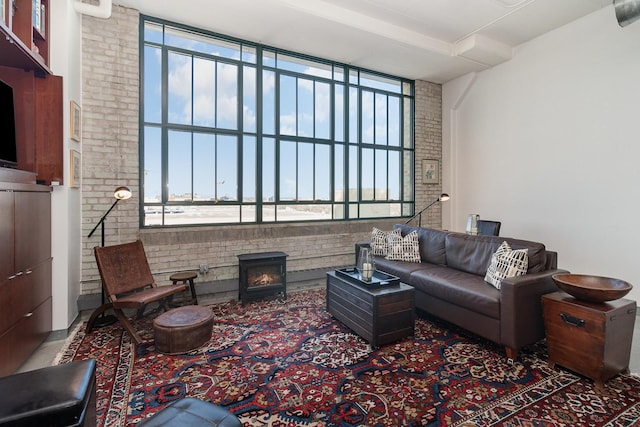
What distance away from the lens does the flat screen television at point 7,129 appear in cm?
254

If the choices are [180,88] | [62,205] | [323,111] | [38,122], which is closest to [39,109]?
[38,122]

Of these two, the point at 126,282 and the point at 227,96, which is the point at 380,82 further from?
the point at 126,282

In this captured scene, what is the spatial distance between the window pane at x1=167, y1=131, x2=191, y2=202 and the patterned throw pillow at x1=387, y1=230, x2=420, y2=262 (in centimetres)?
296

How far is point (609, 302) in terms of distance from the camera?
8.16 feet

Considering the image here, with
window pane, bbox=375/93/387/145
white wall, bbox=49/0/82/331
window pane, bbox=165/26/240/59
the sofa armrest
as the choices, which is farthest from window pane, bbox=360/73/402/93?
the sofa armrest

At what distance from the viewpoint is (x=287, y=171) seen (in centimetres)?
534

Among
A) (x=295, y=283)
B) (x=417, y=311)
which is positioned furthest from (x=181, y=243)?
(x=417, y=311)

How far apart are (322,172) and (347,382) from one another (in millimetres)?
3841

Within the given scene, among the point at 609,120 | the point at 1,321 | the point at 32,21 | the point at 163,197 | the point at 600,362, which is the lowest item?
the point at 600,362

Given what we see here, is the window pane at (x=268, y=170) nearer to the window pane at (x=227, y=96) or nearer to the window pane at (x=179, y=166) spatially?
the window pane at (x=227, y=96)

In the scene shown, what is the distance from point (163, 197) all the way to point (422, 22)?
177 inches

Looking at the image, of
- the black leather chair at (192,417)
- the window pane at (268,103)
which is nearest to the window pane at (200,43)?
the window pane at (268,103)

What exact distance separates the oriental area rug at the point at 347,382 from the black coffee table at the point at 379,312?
0.35 ft

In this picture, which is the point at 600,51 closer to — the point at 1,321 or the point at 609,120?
the point at 609,120
